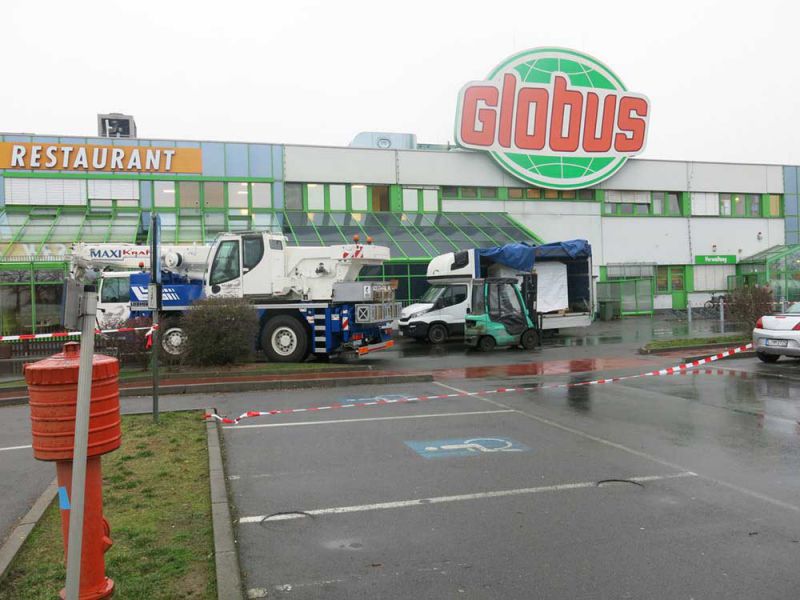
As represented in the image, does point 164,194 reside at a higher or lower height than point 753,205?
lower

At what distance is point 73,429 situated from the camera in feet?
12.0

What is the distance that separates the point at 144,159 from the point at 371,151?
34.4 ft

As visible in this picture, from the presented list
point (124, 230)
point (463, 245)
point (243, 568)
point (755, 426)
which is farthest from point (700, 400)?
point (124, 230)

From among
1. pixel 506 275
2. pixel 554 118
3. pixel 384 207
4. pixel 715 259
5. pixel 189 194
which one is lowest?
pixel 506 275

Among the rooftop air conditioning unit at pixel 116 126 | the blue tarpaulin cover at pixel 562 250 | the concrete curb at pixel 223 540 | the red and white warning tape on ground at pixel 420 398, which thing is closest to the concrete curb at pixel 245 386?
the red and white warning tape on ground at pixel 420 398

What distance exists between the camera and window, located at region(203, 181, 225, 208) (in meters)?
30.0

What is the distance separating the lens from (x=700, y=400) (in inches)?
421

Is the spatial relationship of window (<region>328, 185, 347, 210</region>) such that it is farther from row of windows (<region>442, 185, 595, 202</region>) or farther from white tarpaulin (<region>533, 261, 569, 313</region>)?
white tarpaulin (<region>533, 261, 569, 313</region>)

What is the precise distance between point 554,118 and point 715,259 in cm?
1259

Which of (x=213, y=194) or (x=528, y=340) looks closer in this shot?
(x=528, y=340)

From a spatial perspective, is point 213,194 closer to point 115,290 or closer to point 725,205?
point 115,290

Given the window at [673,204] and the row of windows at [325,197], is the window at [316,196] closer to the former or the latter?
the row of windows at [325,197]

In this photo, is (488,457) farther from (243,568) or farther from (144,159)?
(144,159)

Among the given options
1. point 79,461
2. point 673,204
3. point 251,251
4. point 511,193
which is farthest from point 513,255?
point 673,204
